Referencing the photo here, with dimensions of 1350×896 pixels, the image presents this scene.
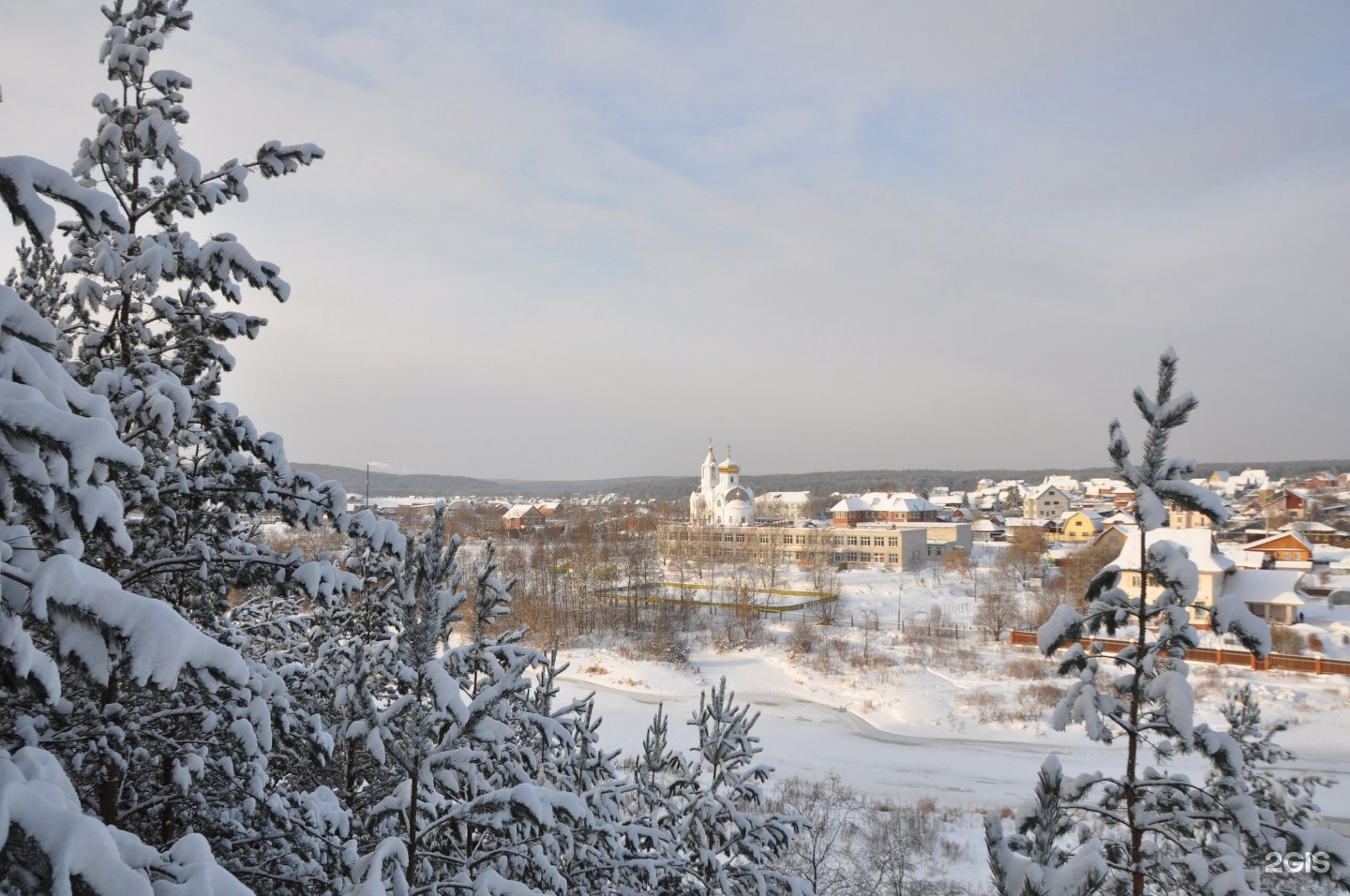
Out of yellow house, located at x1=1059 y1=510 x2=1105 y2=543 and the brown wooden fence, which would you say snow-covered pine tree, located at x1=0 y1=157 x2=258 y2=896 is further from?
yellow house, located at x1=1059 y1=510 x2=1105 y2=543

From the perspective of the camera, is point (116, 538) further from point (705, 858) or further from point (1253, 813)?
point (1253, 813)

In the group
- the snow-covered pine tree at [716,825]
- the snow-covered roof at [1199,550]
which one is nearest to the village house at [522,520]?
the snow-covered roof at [1199,550]

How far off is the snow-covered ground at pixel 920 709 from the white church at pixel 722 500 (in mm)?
31841

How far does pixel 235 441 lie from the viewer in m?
4.21

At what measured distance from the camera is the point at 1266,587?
2984 centimetres

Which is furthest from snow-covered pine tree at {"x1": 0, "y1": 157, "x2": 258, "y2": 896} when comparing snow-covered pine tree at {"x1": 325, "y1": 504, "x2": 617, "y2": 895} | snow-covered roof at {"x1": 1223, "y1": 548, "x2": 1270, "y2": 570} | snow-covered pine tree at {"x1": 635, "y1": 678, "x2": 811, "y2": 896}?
snow-covered roof at {"x1": 1223, "y1": 548, "x2": 1270, "y2": 570}

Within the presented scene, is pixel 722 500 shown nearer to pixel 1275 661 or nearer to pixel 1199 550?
pixel 1199 550

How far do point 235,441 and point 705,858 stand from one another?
4288mm

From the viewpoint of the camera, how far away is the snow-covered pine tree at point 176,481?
12.2ft

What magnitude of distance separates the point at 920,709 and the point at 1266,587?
56.8 ft

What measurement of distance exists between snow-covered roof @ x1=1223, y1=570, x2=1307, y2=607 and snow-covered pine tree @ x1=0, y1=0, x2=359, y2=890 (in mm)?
33508

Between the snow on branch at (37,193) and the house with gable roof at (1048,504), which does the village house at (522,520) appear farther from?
the snow on branch at (37,193)

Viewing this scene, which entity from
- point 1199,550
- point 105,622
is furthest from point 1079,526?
point 105,622

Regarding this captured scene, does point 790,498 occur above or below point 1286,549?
above
